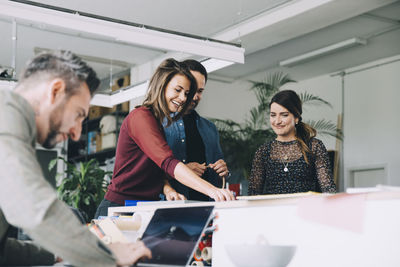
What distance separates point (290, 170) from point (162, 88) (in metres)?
0.95

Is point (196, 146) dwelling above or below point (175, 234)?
above

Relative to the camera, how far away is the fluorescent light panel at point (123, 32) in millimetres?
2984

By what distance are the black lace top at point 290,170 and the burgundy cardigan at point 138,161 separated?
80 centimetres

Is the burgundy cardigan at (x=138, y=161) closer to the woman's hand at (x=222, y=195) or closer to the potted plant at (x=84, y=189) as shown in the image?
the woman's hand at (x=222, y=195)

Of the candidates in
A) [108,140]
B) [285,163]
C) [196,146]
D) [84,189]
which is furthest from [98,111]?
A: [285,163]

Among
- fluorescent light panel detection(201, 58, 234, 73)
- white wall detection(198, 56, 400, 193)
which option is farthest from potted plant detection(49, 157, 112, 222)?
fluorescent light panel detection(201, 58, 234, 73)

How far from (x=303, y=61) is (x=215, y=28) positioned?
6.17ft

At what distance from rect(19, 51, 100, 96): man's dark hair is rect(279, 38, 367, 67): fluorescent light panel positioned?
5.94 meters

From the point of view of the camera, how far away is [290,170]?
2889mm

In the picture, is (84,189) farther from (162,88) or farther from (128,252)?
(128,252)

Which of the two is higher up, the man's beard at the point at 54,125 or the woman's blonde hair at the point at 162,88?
the woman's blonde hair at the point at 162,88

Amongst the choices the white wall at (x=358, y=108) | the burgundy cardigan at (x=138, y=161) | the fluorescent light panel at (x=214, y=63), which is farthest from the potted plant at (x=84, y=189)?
the burgundy cardigan at (x=138, y=161)

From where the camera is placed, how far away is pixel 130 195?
2.34 metres

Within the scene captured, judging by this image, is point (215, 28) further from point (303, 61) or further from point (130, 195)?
point (130, 195)
